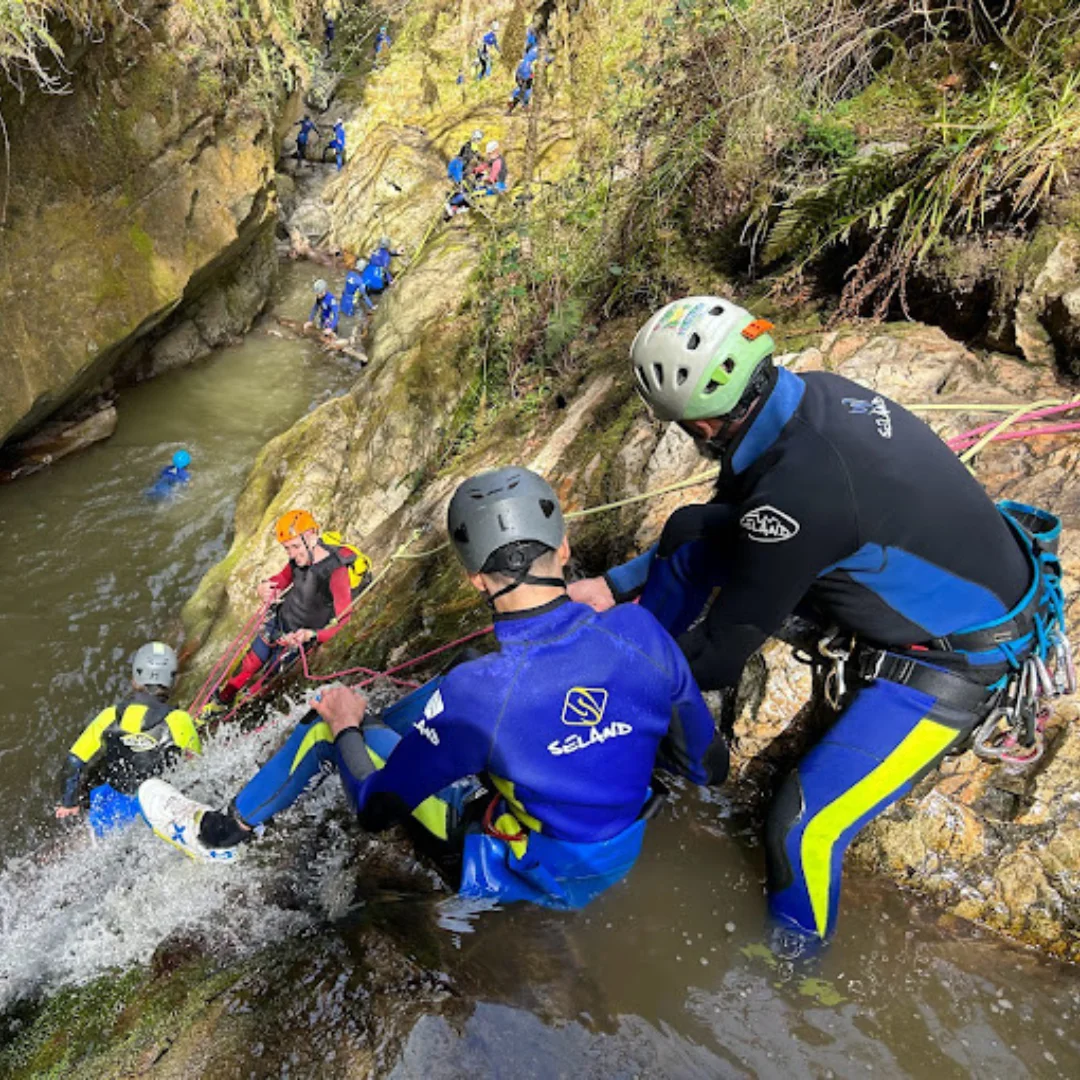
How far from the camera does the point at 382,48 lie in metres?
23.0

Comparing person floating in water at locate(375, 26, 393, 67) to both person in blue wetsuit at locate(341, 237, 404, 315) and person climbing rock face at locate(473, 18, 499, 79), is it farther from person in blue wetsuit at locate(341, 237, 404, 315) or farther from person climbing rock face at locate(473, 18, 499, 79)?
person in blue wetsuit at locate(341, 237, 404, 315)

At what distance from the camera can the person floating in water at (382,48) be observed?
73.9ft

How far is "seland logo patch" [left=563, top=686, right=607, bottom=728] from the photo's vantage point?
2.07m

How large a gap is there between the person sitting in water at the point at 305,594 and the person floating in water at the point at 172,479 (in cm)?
513

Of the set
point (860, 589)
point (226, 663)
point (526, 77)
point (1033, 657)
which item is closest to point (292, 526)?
point (226, 663)

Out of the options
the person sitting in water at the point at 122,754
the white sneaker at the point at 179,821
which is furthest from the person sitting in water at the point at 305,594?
the white sneaker at the point at 179,821

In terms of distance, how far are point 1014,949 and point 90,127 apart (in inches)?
480

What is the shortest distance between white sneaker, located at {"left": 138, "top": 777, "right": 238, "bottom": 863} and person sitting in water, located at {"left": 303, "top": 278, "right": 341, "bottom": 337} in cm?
1361

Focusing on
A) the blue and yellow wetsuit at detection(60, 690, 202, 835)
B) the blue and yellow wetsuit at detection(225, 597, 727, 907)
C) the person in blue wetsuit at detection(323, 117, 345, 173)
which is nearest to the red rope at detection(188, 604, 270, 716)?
the blue and yellow wetsuit at detection(60, 690, 202, 835)

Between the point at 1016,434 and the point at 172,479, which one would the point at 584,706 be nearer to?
the point at 1016,434

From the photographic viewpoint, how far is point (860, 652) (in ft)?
Answer: 8.85

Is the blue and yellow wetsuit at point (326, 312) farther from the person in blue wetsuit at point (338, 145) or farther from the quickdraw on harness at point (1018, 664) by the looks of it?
the quickdraw on harness at point (1018, 664)

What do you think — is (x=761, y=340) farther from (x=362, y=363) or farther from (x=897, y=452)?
(x=362, y=363)

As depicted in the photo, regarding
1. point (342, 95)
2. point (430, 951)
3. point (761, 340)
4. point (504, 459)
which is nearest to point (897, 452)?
point (761, 340)
